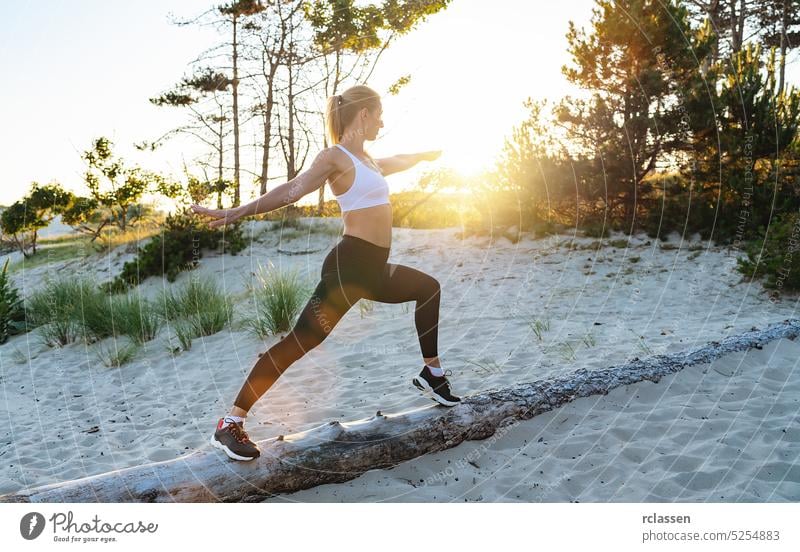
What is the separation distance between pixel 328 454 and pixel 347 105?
183cm

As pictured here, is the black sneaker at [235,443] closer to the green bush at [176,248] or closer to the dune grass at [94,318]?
the dune grass at [94,318]

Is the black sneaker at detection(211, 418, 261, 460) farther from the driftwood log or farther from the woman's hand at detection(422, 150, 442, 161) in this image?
the woman's hand at detection(422, 150, 442, 161)

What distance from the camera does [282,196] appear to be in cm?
292

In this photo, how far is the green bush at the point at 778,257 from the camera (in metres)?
7.49

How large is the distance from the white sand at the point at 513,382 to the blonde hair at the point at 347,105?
1.89m

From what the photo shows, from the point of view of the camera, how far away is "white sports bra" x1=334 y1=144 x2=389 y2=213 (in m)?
3.16

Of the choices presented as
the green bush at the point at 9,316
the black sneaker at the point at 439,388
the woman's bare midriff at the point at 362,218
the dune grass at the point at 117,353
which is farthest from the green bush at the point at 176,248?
the woman's bare midriff at the point at 362,218

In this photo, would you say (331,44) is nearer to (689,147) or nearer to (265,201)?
(689,147)

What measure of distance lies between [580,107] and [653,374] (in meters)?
7.30

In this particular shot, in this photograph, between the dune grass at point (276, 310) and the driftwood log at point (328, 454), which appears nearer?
the driftwood log at point (328, 454)
